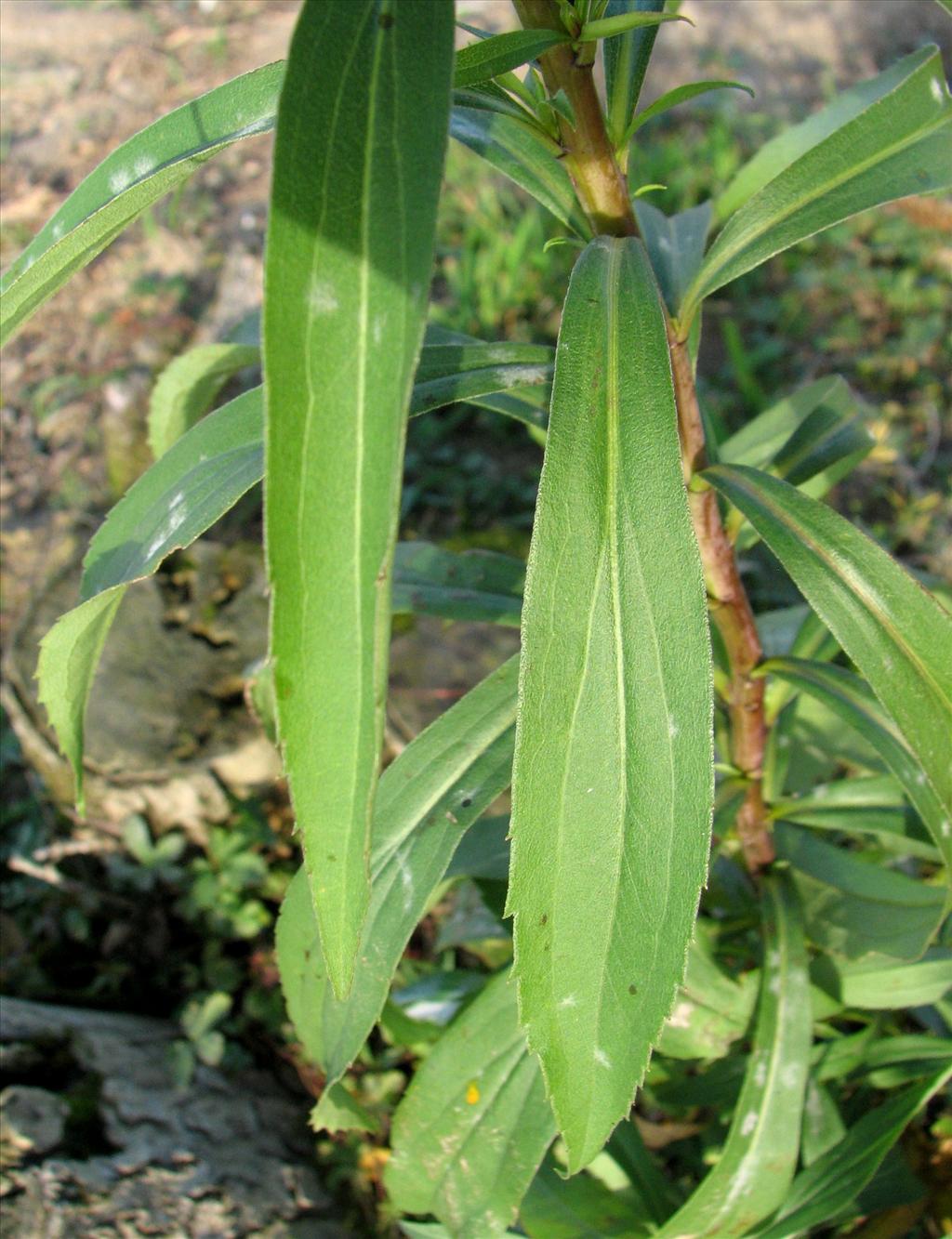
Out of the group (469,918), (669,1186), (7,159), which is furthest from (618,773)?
(7,159)

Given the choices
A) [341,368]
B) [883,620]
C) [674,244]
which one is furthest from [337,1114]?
[674,244]

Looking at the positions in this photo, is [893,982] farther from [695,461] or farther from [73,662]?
[73,662]

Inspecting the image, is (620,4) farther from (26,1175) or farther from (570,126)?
(26,1175)

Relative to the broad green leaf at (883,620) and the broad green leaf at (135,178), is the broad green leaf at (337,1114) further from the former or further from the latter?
the broad green leaf at (135,178)

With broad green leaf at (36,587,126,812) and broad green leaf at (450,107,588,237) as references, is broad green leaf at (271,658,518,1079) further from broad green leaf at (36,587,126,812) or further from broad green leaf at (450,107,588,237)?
broad green leaf at (450,107,588,237)

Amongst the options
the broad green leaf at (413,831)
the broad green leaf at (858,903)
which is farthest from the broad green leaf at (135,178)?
the broad green leaf at (858,903)
